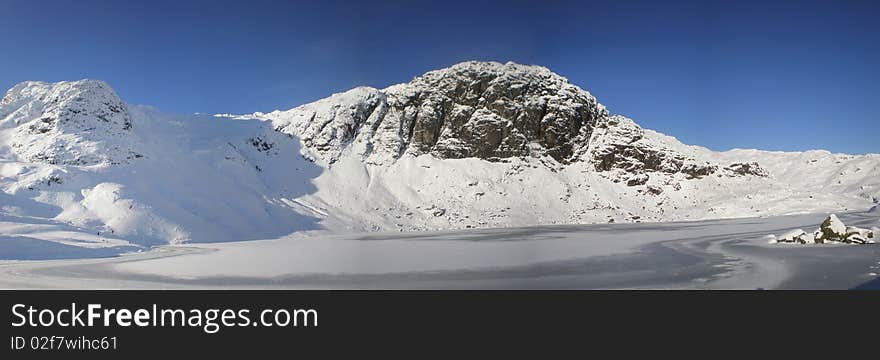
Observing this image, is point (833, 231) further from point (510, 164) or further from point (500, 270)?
point (510, 164)

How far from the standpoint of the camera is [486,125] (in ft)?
283

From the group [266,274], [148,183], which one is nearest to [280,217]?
[148,183]

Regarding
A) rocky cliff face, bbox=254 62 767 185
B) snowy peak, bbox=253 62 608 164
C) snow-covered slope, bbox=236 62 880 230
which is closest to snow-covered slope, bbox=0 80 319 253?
snow-covered slope, bbox=236 62 880 230

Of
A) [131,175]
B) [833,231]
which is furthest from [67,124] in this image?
[833,231]

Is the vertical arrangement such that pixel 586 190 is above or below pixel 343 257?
above

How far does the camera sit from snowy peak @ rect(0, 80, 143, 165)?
49625mm

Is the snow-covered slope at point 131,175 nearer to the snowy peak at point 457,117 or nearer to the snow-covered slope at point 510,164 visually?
the snow-covered slope at point 510,164

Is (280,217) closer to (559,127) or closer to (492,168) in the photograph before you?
(492,168)

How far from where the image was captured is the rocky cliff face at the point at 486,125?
82.6 m

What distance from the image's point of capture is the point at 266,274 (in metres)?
17.8

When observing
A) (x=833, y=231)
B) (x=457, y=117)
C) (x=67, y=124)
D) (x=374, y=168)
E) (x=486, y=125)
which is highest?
(x=457, y=117)

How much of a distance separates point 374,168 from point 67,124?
126 feet
